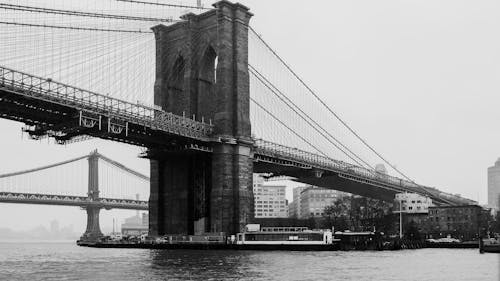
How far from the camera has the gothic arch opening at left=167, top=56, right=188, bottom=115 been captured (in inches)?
3888

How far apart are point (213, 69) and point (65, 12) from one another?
30801 mm

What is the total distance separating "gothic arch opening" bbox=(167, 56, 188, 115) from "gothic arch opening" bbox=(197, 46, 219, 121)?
9.90ft

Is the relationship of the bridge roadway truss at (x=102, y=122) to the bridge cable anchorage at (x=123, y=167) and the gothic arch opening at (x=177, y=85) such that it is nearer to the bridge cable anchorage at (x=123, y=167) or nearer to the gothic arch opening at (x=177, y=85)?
the gothic arch opening at (x=177, y=85)

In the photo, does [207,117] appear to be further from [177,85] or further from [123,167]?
[123,167]

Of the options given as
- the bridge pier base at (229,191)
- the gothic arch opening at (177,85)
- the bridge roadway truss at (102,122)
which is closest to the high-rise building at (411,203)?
the bridge roadway truss at (102,122)

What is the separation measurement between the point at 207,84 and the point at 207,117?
5.09 metres

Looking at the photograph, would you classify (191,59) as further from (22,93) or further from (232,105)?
(22,93)

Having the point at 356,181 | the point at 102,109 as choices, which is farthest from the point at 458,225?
the point at 102,109

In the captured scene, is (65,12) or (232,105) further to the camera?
(232,105)

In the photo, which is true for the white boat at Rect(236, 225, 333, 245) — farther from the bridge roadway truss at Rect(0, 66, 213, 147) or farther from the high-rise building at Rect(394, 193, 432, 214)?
the high-rise building at Rect(394, 193, 432, 214)

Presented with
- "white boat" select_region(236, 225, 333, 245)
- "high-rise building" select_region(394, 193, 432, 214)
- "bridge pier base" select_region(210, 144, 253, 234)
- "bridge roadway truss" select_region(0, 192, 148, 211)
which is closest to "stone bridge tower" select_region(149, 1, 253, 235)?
"bridge pier base" select_region(210, 144, 253, 234)

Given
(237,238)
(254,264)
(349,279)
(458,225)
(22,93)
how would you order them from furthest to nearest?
(458,225) < (237,238) < (22,93) < (254,264) < (349,279)

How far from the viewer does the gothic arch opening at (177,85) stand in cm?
9875

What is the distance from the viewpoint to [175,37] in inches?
4001
